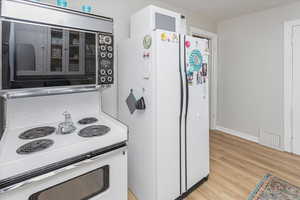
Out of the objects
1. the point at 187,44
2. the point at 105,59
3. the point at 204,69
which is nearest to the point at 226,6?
the point at 204,69

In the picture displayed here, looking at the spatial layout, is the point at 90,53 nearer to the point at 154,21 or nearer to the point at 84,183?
the point at 154,21

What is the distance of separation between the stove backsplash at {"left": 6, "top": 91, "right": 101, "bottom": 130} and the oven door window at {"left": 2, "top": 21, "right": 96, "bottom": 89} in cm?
31

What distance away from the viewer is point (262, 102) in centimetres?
298

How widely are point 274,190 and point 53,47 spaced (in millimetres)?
2604

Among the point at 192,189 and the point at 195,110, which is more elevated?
the point at 195,110

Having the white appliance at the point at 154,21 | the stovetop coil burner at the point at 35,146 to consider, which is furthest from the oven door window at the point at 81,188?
the white appliance at the point at 154,21

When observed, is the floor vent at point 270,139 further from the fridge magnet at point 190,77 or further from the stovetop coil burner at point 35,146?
the stovetop coil burner at point 35,146

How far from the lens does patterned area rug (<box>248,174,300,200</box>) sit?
5.55ft

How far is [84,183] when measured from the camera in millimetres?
1121

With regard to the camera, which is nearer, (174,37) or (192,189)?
(174,37)

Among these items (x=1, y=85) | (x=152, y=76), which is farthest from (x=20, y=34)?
(x=152, y=76)

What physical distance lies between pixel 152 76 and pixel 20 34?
982mm

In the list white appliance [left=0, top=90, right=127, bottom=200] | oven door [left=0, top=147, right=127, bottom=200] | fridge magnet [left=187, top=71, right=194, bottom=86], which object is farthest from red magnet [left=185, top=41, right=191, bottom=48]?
oven door [left=0, top=147, right=127, bottom=200]

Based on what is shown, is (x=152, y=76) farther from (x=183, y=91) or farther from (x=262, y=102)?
(x=262, y=102)
